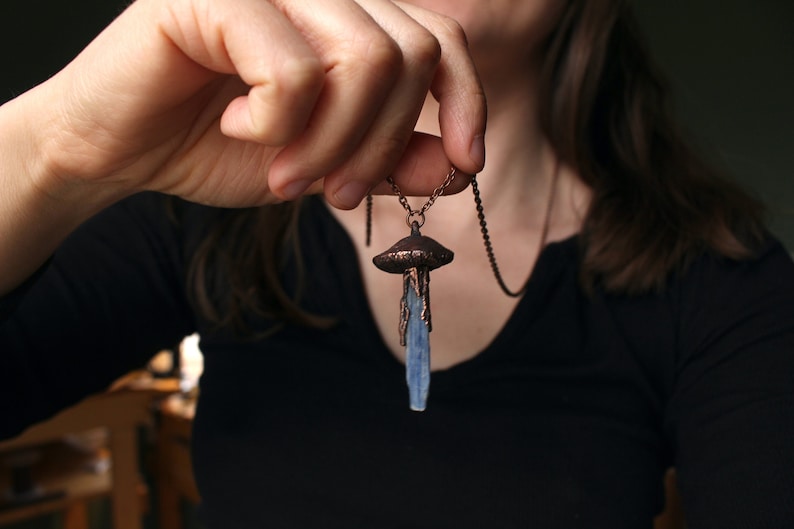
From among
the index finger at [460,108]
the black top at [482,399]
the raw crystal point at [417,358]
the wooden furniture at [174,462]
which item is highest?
the index finger at [460,108]

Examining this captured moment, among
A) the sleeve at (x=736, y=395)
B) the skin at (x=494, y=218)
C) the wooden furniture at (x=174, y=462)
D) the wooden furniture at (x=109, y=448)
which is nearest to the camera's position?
the sleeve at (x=736, y=395)

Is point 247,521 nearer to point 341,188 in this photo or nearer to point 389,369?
point 389,369

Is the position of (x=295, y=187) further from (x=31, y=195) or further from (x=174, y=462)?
(x=174, y=462)

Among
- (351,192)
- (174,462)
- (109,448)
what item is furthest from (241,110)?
(174,462)

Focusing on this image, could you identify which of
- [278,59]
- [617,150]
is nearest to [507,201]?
[617,150]

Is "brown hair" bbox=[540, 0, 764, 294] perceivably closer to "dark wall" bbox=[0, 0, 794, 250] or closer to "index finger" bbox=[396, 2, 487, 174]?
"index finger" bbox=[396, 2, 487, 174]

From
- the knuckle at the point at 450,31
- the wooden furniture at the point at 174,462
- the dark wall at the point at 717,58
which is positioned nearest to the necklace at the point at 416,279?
the knuckle at the point at 450,31

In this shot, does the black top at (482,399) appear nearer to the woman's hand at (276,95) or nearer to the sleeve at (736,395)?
the sleeve at (736,395)
